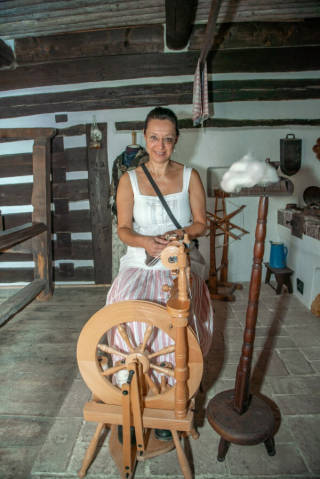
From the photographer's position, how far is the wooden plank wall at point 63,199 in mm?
3969

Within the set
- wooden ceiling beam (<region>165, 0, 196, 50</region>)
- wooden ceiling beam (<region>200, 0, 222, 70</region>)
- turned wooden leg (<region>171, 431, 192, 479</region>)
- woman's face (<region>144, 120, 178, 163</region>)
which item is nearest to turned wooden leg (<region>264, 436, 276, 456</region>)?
turned wooden leg (<region>171, 431, 192, 479</region>)

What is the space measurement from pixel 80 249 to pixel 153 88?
7.49 ft

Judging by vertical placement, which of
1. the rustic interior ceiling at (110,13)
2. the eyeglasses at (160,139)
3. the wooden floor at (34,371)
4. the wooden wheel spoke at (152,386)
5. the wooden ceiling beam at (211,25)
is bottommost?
the wooden floor at (34,371)

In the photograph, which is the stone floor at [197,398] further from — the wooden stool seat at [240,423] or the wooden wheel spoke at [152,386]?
the wooden wheel spoke at [152,386]

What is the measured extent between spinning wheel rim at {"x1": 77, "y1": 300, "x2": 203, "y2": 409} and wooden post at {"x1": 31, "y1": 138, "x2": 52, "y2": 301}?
8.74 ft

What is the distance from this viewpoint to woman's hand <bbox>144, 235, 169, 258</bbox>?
1562 mm

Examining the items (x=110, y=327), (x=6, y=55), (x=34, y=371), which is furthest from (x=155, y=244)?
(x=6, y=55)

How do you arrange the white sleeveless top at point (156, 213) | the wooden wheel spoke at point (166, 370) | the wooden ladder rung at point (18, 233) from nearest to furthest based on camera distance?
the wooden wheel spoke at point (166, 370) < the white sleeveless top at point (156, 213) < the wooden ladder rung at point (18, 233)

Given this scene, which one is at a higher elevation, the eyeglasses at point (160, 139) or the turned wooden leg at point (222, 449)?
the eyeglasses at point (160, 139)

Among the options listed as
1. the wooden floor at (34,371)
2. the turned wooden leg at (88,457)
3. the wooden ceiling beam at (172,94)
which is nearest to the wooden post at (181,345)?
the turned wooden leg at (88,457)

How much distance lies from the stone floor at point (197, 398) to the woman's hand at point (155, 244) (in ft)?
3.39

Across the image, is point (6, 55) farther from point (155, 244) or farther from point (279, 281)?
point (279, 281)

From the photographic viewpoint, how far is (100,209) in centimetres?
399

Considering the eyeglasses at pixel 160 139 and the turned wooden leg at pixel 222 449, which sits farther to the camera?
the eyeglasses at pixel 160 139
